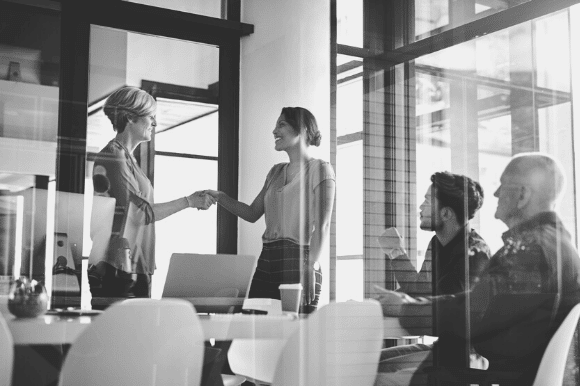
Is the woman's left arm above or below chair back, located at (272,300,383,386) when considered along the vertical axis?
above

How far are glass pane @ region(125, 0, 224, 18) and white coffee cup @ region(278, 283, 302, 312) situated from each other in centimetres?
55

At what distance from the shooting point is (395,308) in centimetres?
163

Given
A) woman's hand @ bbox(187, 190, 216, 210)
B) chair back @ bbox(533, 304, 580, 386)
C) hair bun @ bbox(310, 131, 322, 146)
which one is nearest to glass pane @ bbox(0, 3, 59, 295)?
woman's hand @ bbox(187, 190, 216, 210)

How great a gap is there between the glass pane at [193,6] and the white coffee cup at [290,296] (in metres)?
0.55

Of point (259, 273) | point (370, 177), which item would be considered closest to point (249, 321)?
point (259, 273)

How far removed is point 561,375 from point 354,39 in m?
0.93

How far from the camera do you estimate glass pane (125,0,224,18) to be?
134cm

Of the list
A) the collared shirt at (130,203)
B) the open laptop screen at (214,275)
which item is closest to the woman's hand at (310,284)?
the open laptop screen at (214,275)

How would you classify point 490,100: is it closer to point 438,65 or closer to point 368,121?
point 438,65

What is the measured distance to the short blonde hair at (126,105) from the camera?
4.11 feet

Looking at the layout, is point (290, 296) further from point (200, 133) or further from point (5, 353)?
point (5, 353)

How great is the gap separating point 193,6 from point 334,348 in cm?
80

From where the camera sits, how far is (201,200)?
1344mm

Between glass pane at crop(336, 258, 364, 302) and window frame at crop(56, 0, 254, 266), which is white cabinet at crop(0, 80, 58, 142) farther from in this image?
glass pane at crop(336, 258, 364, 302)
